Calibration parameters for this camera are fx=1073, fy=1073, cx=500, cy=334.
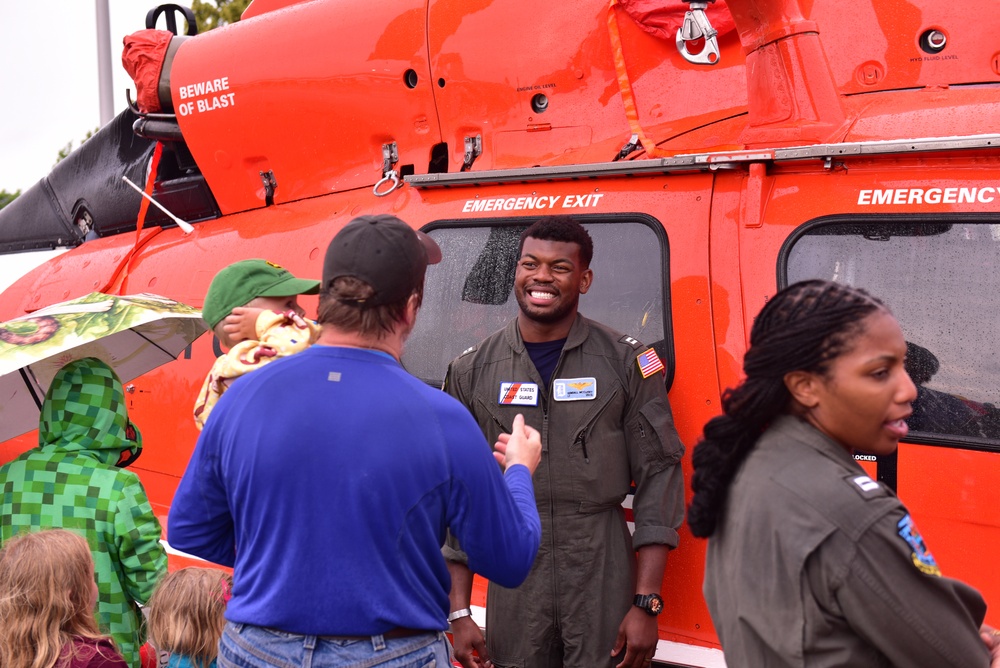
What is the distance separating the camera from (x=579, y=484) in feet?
10.9

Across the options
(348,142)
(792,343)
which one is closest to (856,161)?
(792,343)

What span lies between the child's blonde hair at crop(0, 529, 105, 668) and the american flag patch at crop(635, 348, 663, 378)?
168cm

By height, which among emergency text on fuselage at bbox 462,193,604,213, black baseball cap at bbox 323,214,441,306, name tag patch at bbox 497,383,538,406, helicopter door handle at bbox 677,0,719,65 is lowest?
name tag patch at bbox 497,383,538,406

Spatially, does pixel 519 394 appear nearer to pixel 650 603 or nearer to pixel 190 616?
pixel 650 603

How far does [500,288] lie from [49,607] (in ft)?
6.11

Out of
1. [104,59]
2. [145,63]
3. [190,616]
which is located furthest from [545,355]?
[104,59]

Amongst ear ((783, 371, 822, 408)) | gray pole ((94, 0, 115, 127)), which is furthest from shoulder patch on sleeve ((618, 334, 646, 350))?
gray pole ((94, 0, 115, 127))

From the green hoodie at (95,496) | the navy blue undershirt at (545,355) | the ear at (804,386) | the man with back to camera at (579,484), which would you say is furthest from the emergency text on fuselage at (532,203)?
the ear at (804,386)

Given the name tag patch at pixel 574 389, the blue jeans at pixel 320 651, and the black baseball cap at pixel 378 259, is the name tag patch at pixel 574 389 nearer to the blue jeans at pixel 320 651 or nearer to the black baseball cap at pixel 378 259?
the black baseball cap at pixel 378 259

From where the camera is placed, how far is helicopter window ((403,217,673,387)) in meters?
3.56

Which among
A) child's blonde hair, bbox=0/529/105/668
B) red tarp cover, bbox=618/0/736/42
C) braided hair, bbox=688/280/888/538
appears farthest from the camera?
red tarp cover, bbox=618/0/736/42

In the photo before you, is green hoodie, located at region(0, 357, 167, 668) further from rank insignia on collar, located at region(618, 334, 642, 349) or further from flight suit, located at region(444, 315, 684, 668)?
rank insignia on collar, located at region(618, 334, 642, 349)

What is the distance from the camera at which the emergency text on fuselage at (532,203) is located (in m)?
3.76

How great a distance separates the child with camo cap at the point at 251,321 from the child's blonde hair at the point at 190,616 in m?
0.45
